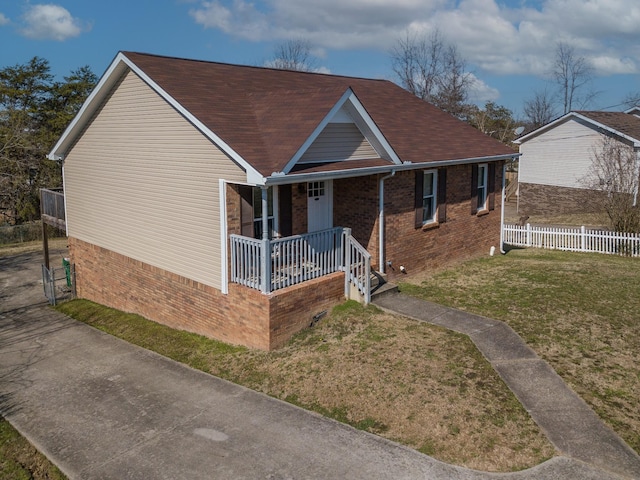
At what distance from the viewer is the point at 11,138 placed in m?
31.3

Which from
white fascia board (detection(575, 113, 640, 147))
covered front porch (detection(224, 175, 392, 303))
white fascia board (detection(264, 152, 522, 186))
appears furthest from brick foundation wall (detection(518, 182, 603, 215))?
covered front porch (detection(224, 175, 392, 303))

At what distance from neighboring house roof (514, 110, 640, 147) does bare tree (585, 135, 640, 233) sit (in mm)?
506

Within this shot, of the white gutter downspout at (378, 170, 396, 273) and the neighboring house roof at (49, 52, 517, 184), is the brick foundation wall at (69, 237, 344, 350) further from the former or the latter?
the neighboring house roof at (49, 52, 517, 184)

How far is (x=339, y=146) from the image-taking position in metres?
12.3

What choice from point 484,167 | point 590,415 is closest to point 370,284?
point 590,415

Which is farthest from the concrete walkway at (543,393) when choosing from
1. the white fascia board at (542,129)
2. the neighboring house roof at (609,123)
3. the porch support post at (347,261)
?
the white fascia board at (542,129)

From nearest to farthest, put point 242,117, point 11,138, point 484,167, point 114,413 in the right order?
point 114,413, point 242,117, point 484,167, point 11,138

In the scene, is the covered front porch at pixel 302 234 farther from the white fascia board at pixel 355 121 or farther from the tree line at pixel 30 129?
the tree line at pixel 30 129

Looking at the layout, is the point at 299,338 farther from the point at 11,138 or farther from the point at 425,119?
the point at 11,138

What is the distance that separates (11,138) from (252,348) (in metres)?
27.1

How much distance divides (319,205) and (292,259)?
9.63 feet

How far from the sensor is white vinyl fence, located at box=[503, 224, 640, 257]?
1941 cm

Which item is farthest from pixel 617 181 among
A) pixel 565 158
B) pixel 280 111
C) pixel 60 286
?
pixel 60 286

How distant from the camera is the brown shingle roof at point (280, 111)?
10.9 metres
